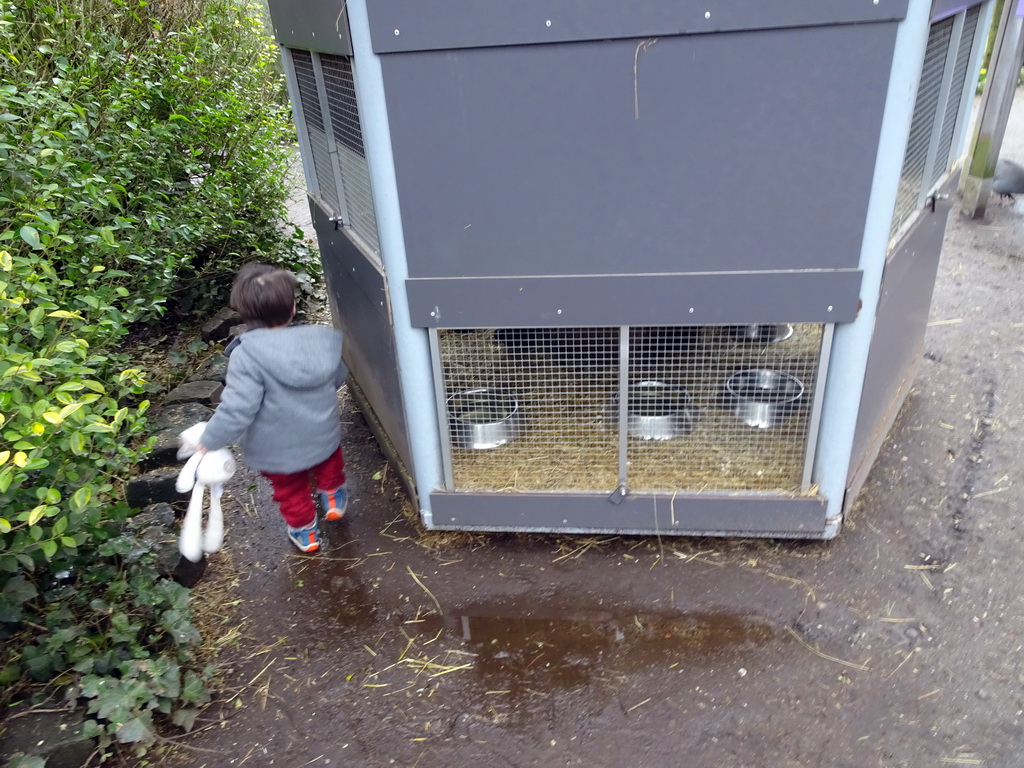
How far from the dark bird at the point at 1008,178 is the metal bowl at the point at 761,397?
223 inches

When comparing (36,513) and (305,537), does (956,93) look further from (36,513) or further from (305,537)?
(36,513)

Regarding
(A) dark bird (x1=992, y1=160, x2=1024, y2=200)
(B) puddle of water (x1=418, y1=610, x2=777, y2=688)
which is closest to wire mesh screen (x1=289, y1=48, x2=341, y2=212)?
(B) puddle of water (x1=418, y1=610, x2=777, y2=688)

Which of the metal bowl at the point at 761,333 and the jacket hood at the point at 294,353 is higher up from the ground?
the jacket hood at the point at 294,353

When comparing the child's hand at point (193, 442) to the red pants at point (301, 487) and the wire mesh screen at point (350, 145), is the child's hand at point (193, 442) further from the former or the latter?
the wire mesh screen at point (350, 145)

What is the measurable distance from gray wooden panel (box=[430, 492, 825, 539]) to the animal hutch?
1 cm

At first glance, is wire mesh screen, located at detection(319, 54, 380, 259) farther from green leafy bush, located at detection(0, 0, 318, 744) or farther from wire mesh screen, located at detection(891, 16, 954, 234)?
Result: wire mesh screen, located at detection(891, 16, 954, 234)

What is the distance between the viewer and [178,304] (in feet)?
18.6

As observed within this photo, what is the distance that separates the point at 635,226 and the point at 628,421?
101cm

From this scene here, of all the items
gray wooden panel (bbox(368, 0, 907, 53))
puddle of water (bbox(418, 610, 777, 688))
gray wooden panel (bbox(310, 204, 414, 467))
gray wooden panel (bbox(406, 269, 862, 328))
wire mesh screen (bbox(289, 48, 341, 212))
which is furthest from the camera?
wire mesh screen (bbox(289, 48, 341, 212))

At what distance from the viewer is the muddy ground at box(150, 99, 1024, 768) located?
8.21ft

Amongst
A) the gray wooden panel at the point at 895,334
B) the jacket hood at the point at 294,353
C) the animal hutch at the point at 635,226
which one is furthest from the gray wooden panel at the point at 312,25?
the gray wooden panel at the point at 895,334

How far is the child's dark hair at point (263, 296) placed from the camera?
2.94 m

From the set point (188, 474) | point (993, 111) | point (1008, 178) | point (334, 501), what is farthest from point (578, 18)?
point (1008, 178)

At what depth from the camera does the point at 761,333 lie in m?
3.62
